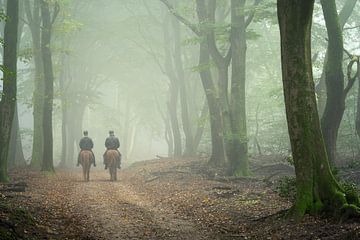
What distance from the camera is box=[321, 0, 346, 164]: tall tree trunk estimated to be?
14984 mm

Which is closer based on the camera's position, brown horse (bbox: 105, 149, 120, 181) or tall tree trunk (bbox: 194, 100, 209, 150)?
brown horse (bbox: 105, 149, 120, 181)

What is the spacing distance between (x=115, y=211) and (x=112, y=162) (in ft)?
34.5

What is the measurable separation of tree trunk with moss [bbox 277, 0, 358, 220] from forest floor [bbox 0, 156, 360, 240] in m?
0.68

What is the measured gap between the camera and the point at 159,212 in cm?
1245

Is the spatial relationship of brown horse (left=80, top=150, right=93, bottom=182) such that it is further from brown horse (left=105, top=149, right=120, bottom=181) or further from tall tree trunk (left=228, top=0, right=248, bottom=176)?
tall tree trunk (left=228, top=0, right=248, bottom=176)

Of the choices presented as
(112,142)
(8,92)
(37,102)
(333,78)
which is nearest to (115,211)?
(8,92)

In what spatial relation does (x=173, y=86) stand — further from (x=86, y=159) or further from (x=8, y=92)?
(x=8, y=92)

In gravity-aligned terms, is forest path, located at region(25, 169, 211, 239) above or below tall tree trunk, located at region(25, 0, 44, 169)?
below

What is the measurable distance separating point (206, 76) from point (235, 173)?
663 centimetres

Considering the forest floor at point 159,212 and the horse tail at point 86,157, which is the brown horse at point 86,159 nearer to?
the horse tail at point 86,157

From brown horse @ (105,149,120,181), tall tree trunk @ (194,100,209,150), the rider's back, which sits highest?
tall tree trunk @ (194,100,209,150)

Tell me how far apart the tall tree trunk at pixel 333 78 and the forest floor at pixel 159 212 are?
303 cm

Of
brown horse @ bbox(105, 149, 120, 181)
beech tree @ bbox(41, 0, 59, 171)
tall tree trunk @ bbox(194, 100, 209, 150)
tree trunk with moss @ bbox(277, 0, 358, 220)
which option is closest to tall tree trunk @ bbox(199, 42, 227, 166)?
tall tree trunk @ bbox(194, 100, 209, 150)

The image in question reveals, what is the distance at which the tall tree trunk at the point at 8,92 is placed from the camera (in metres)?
17.3
